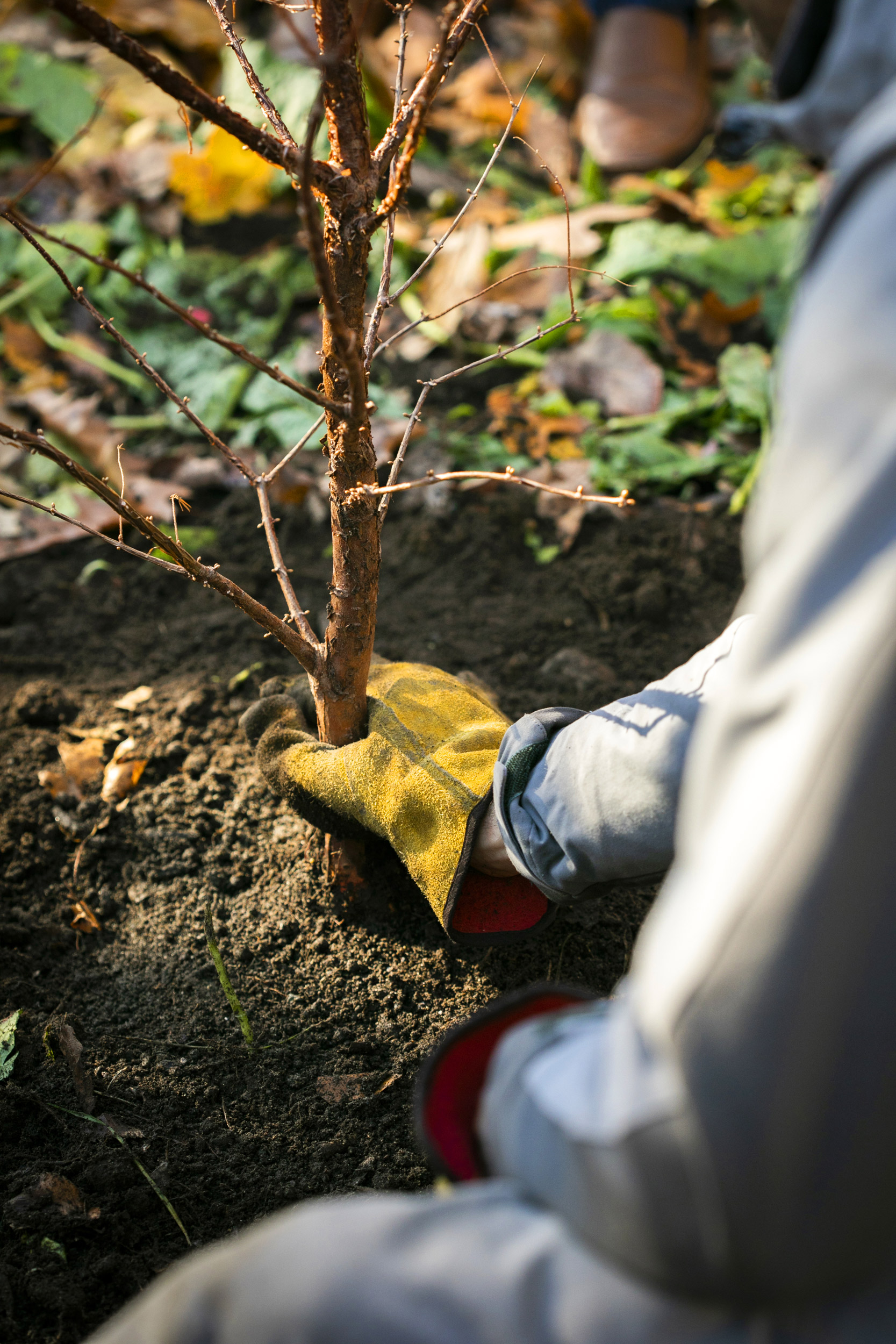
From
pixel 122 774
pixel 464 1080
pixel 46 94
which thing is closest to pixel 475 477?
pixel 464 1080

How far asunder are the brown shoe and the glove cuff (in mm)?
3239

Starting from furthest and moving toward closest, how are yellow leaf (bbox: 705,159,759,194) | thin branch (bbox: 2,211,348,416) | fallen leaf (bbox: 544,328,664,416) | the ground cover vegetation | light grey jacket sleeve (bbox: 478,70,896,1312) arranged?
yellow leaf (bbox: 705,159,759,194) < fallen leaf (bbox: 544,328,664,416) < the ground cover vegetation < thin branch (bbox: 2,211,348,416) < light grey jacket sleeve (bbox: 478,70,896,1312)

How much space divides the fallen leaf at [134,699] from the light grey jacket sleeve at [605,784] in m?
0.93

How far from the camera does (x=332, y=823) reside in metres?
1.45

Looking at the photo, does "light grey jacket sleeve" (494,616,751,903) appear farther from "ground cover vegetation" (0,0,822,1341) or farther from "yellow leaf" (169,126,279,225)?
"yellow leaf" (169,126,279,225)

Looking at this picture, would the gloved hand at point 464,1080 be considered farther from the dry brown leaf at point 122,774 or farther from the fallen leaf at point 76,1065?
the dry brown leaf at point 122,774

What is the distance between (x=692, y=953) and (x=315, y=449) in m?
2.35

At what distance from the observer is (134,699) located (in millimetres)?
1932

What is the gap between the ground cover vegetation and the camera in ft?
4.18

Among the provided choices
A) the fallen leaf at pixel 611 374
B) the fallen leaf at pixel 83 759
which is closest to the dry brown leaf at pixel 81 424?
the fallen leaf at pixel 83 759

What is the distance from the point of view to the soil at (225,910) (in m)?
1.22

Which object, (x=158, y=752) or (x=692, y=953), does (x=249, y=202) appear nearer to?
(x=158, y=752)

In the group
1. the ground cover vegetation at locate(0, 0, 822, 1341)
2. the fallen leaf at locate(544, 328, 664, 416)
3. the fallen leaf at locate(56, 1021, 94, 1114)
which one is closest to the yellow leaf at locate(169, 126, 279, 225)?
the ground cover vegetation at locate(0, 0, 822, 1341)

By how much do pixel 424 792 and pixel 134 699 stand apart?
0.87m
